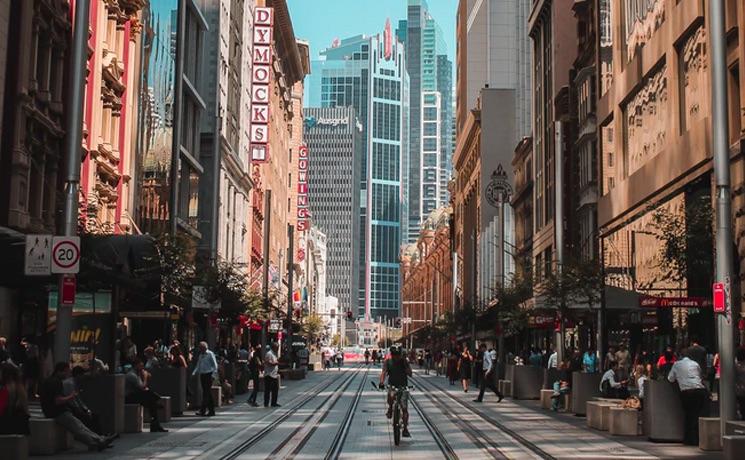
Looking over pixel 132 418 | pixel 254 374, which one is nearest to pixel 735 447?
pixel 132 418

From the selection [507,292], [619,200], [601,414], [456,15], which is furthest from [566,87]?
[456,15]

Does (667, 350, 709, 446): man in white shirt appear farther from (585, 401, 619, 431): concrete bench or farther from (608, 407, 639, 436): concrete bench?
(585, 401, 619, 431): concrete bench

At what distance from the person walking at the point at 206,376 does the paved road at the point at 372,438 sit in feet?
1.36

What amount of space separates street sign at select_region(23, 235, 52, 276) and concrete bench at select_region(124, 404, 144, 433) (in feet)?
15.4

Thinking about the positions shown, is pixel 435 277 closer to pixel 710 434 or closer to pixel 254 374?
pixel 254 374

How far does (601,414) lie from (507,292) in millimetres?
27240

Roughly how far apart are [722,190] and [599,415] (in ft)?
22.5

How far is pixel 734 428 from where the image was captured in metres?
17.5

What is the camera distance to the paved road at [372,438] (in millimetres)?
18344

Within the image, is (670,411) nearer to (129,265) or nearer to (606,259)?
(129,265)

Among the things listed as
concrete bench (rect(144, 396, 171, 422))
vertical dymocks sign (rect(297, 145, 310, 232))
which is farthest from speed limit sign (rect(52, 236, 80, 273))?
vertical dymocks sign (rect(297, 145, 310, 232))

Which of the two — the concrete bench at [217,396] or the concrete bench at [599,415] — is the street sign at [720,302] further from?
the concrete bench at [217,396]

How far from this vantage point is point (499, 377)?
152 ft

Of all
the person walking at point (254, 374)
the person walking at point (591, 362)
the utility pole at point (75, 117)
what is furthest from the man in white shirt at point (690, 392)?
the person walking at point (254, 374)
